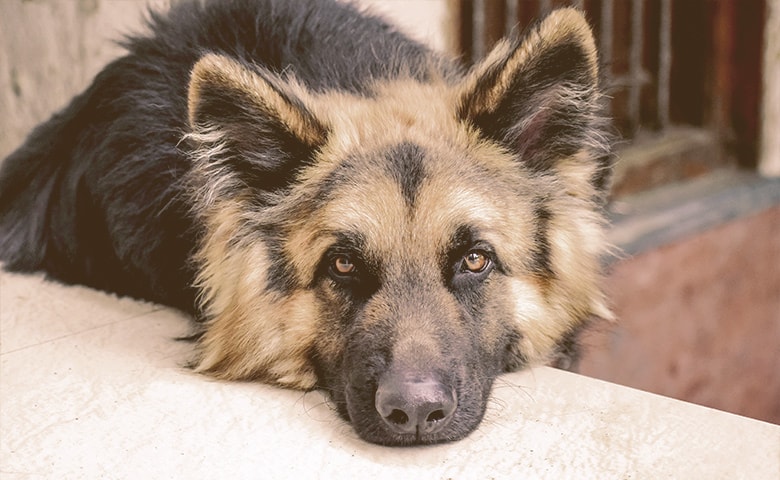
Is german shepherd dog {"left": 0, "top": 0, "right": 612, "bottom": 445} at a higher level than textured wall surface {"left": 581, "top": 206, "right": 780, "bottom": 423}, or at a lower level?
higher

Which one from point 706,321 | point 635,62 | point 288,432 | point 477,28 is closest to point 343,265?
point 288,432

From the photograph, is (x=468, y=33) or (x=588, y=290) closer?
(x=588, y=290)

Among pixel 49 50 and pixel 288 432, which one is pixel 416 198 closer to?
pixel 288 432

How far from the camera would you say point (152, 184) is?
318 centimetres

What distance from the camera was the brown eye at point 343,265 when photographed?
8.56ft

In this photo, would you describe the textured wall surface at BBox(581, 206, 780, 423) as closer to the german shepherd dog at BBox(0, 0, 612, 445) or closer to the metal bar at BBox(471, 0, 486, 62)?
the metal bar at BBox(471, 0, 486, 62)

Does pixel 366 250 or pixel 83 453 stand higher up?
pixel 366 250

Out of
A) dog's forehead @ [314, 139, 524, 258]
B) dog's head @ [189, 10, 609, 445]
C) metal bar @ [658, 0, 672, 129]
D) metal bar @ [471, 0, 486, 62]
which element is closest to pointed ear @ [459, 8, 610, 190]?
dog's head @ [189, 10, 609, 445]

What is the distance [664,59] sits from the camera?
6.40 metres

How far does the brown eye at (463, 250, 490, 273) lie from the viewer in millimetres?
2619

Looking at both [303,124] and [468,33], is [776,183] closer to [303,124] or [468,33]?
[468,33]

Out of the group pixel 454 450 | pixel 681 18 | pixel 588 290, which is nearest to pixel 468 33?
pixel 681 18

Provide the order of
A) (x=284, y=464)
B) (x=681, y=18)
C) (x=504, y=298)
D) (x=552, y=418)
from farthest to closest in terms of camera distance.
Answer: (x=681, y=18) → (x=504, y=298) → (x=552, y=418) → (x=284, y=464)

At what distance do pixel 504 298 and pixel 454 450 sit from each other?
59cm
